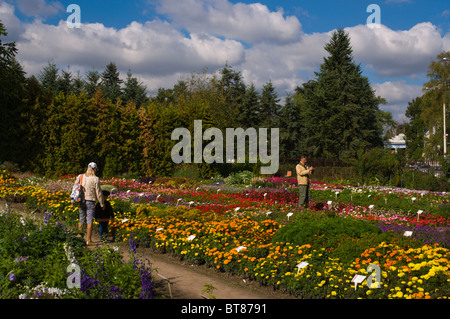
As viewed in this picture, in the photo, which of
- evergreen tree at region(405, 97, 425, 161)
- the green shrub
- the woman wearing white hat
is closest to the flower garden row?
the green shrub

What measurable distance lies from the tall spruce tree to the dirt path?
87.4ft

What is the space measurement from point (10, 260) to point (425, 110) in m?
45.8

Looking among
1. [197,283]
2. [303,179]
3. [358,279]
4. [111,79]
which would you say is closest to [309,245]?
[358,279]

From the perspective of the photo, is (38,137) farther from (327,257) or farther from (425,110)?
(425,110)

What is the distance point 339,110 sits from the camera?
32.4 meters

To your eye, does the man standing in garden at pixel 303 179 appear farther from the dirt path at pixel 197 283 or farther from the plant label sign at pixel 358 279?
the plant label sign at pixel 358 279

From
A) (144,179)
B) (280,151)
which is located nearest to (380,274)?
(144,179)

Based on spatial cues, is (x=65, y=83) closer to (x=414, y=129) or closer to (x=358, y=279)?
(x=358, y=279)

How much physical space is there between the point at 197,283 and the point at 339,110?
2899 cm

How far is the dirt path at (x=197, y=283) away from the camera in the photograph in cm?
517

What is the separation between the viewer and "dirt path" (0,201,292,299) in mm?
5174

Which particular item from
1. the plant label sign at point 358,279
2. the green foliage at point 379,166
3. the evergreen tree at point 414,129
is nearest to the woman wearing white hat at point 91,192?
the plant label sign at point 358,279

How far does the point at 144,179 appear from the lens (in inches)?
715
